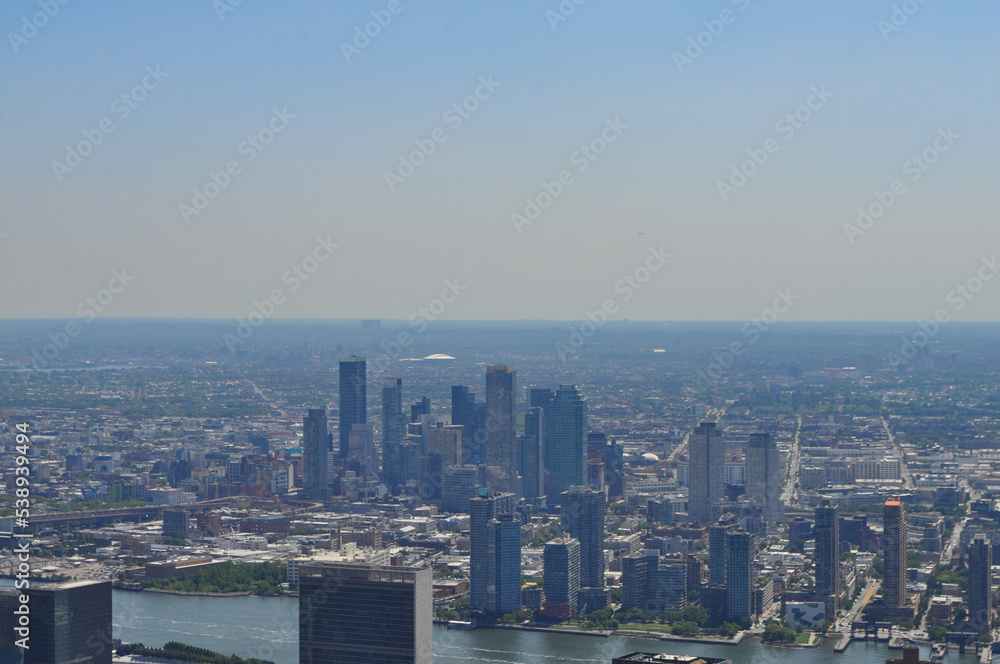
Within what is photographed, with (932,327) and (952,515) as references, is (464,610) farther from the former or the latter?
(932,327)

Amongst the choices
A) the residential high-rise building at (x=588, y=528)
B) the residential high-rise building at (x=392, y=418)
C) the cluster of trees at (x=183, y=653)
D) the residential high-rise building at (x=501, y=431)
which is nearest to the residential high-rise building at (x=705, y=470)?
the residential high-rise building at (x=501, y=431)

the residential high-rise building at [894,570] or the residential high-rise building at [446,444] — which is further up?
the residential high-rise building at [446,444]

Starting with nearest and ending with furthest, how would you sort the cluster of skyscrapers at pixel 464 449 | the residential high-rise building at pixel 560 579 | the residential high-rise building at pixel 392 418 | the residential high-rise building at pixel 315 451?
the residential high-rise building at pixel 560 579, the cluster of skyscrapers at pixel 464 449, the residential high-rise building at pixel 315 451, the residential high-rise building at pixel 392 418

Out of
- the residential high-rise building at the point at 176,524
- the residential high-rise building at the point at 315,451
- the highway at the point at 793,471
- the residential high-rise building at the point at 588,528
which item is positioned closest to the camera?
the residential high-rise building at the point at 588,528

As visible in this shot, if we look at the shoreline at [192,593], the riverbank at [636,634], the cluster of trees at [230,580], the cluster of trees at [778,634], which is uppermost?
the cluster of trees at [230,580]

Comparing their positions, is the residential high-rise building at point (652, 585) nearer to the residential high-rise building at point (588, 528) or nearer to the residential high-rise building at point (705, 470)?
the residential high-rise building at point (588, 528)

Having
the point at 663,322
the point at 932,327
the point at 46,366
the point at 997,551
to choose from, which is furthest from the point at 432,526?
the point at 663,322

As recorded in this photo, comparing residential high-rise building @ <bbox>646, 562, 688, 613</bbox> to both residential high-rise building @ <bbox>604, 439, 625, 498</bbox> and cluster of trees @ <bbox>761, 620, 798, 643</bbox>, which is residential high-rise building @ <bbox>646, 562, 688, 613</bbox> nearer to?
cluster of trees @ <bbox>761, 620, 798, 643</bbox>
